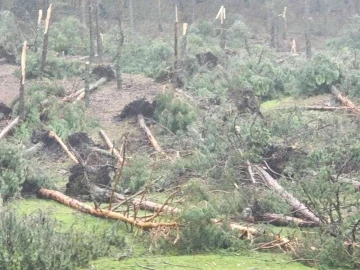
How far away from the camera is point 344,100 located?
1537cm

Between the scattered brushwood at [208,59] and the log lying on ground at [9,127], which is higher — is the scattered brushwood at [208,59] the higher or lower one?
the higher one

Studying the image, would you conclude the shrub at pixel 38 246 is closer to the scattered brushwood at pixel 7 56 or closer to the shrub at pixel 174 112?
the shrub at pixel 174 112

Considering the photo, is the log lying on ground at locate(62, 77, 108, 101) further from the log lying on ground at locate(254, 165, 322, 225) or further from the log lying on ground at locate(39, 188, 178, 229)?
the log lying on ground at locate(254, 165, 322, 225)

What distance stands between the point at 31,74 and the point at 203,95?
16.3ft

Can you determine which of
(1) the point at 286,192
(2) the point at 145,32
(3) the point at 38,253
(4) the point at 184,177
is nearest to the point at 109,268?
(3) the point at 38,253

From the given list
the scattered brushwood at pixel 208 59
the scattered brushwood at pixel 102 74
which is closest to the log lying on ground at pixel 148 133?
the scattered brushwood at pixel 102 74

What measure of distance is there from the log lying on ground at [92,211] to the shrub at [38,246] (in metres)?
1.03

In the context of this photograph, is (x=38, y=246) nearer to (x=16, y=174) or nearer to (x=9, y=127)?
(x=16, y=174)

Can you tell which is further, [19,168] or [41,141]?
[41,141]

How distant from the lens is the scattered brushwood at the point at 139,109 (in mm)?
16062

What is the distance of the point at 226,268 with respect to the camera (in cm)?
740

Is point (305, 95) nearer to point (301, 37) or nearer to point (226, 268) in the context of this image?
point (226, 268)

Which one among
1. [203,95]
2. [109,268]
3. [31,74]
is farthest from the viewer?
[31,74]

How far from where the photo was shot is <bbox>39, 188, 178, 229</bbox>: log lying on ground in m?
8.37
